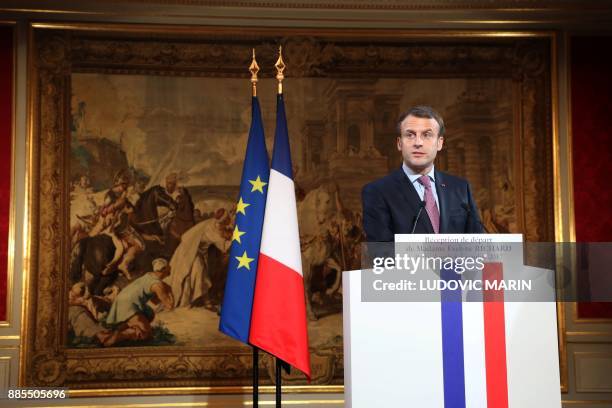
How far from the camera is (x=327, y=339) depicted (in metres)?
7.06

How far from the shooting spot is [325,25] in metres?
7.32

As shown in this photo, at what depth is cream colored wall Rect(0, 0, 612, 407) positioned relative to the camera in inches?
268

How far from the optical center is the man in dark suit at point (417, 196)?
3.98 m

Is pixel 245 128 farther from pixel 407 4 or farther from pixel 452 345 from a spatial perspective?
pixel 452 345

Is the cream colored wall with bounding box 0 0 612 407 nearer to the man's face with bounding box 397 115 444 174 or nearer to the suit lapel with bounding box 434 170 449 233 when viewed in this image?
the suit lapel with bounding box 434 170 449 233

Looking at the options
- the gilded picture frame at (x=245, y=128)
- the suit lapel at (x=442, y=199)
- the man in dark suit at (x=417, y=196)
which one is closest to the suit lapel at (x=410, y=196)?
the man in dark suit at (x=417, y=196)

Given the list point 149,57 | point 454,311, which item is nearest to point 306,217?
point 149,57

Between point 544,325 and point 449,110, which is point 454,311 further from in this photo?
point 449,110

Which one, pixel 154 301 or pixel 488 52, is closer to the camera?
pixel 154 301

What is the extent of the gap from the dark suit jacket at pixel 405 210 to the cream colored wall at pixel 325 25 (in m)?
3.38

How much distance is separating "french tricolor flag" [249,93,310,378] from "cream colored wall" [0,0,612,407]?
1.93 m

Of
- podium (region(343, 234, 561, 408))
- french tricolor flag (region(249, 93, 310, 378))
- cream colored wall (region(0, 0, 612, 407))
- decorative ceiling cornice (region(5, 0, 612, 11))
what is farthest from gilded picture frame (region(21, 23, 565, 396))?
podium (region(343, 234, 561, 408))

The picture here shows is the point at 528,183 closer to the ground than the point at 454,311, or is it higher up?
higher up

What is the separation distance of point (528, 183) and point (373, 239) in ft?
12.6
